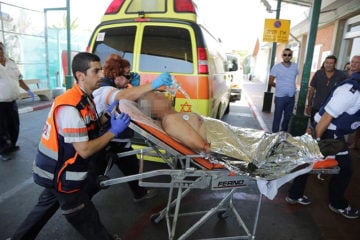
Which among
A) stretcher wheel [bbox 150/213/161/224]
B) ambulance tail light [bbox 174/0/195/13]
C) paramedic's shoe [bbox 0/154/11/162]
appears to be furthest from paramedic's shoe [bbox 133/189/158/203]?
ambulance tail light [bbox 174/0/195/13]

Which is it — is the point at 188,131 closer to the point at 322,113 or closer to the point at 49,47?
the point at 322,113

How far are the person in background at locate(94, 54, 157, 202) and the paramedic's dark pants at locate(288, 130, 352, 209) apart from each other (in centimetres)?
177

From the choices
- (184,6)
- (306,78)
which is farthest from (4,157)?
(306,78)

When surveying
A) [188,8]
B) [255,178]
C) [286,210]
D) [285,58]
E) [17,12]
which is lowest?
[286,210]

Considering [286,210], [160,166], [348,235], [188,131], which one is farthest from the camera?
[160,166]

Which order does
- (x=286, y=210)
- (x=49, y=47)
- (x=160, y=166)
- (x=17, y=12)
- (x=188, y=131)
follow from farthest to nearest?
(x=49, y=47), (x=17, y=12), (x=160, y=166), (x=286, y=210), (x=188, y=131)

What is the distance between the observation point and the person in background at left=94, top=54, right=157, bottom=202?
2631 mm

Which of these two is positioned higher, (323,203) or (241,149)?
(241,149)

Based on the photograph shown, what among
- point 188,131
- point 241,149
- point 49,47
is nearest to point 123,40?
point 188,131

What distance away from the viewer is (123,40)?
4.05 metres

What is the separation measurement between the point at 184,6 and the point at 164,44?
621mm

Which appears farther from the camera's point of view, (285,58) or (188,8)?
(285,58)

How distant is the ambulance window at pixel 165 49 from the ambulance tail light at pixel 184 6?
0.31 meters

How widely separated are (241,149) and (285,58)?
12.9ft
